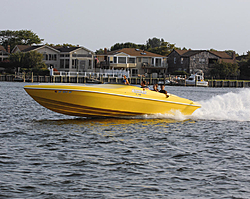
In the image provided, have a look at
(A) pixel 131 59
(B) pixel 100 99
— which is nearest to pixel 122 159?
(B) pixel 100 99

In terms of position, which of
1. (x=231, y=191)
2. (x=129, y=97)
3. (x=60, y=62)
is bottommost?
(x=231, y=191)

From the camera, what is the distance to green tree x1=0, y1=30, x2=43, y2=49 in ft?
346

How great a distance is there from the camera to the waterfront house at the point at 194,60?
8612 centimetres

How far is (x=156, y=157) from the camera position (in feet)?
34.7

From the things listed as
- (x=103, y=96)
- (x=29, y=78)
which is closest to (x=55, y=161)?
(x=103, y=96)

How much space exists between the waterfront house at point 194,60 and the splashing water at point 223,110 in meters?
62.5

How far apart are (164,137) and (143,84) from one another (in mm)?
4127

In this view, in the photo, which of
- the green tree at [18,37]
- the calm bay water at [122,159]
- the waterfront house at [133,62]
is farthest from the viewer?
the green tree at [18,37]

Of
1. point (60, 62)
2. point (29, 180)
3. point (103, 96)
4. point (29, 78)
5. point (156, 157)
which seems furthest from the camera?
point (60, 62)

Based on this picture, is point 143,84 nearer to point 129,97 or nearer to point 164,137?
point 129,97

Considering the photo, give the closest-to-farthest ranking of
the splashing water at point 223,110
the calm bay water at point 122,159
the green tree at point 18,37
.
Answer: the calm bay water at point 122,159 → the splashing water at point 223,110 → the green tree at point 18,37

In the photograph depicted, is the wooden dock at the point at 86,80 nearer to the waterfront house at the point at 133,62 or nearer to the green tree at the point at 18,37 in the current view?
the waterfront house at the point at 133,62

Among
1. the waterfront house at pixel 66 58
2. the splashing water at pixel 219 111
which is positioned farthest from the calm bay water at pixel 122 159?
the waterfront house at pixel 66 58

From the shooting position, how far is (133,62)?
8412cm
